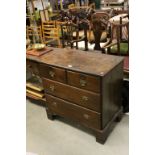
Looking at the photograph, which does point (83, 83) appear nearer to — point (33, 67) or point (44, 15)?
point (33, 67)

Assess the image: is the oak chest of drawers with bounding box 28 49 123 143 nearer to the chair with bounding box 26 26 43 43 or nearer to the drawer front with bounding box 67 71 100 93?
the drawer front with bounding box 67 71 100 93

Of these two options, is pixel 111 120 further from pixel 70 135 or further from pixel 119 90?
pixel 70 135

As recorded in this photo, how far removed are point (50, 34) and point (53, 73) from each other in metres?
2.96

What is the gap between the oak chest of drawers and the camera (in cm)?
181

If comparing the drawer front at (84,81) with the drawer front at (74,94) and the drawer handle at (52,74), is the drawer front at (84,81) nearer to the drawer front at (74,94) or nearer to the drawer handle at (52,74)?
the drawer front at (74,94)

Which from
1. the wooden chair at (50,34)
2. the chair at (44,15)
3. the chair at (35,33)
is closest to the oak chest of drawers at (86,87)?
the wooden chair at (50,34)

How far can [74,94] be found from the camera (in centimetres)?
199

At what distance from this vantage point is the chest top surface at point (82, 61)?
1826 mm

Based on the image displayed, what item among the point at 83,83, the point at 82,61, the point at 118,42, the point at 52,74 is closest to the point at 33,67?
the point at 52,74

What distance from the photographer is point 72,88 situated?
6.51 ft

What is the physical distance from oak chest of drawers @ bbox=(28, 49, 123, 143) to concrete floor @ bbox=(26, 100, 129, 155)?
0.10 meters

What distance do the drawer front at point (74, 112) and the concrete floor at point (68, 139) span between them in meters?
0.18

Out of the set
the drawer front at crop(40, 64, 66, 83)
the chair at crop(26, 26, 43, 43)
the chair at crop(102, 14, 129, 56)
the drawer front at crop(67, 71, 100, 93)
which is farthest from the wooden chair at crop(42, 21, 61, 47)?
the drawer front at crop(67, 71, 100, 93)
